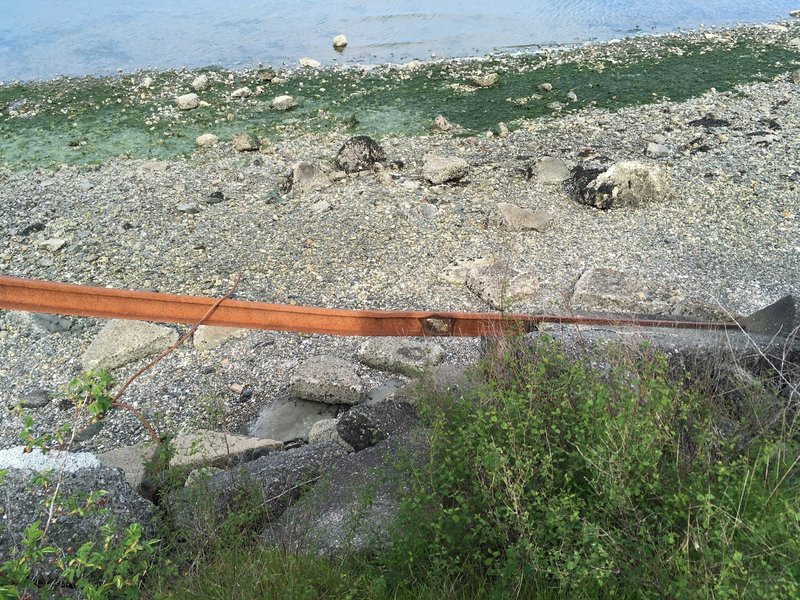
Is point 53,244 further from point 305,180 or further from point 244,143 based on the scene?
point 244,143

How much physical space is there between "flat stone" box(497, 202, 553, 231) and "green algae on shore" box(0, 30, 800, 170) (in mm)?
2768

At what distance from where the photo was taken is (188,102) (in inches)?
418

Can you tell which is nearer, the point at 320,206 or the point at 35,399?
the point at 35,399

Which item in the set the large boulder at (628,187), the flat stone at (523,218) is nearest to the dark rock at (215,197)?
the flat stone at (523,218)

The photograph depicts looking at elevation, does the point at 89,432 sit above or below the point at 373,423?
below

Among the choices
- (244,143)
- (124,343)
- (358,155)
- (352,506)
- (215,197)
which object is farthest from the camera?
(244,143)

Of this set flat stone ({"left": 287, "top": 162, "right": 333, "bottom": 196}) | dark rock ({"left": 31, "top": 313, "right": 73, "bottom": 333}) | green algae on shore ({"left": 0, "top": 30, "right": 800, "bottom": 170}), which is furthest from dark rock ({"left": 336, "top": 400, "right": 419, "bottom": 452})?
green algae on shore ({"left": 0, "top": 30, "right": 800, "bottom": 170})

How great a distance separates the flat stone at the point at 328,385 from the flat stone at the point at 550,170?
385cm

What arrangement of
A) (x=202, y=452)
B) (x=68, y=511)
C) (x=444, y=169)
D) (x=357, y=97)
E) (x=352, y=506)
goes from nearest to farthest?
1. (x=68, y=511)
2. (x=352, y=506)
3. (x=202, y=452)
4. (x=444, y=169)
5. (x=357, y=97)

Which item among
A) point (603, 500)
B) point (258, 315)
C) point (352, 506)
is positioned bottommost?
point (352, 506)

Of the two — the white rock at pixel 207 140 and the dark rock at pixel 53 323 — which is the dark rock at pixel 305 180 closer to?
the white rock at pixel 207 140

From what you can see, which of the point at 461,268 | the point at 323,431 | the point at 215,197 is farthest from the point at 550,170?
the point at 323,431

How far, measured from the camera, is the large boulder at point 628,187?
7039mm

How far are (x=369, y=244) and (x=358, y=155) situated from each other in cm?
187
